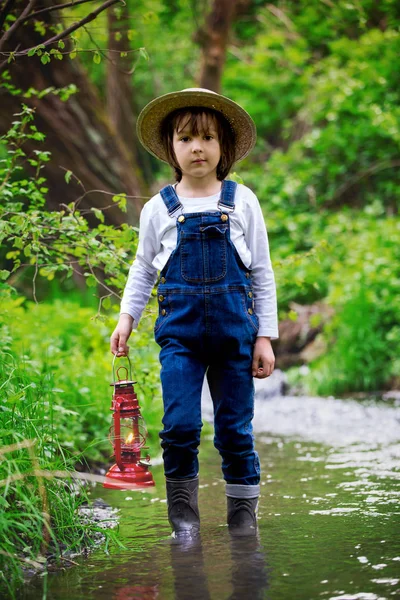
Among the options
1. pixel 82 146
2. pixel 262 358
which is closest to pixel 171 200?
pixel 262 358

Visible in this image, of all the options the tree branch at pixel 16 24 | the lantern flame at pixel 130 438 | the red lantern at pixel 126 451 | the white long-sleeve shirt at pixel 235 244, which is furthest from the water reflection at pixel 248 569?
the tree branch at pixel 16 24

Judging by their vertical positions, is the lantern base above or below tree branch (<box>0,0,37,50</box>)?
below

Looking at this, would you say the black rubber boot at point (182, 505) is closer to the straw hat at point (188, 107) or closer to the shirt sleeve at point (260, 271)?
the shirt sleeve at point (260, 271)

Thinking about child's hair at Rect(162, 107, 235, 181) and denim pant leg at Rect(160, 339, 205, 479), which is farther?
child's hair at Rect(162, 107, 235, 181)

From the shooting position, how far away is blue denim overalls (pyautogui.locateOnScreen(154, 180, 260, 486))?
2.46 meters

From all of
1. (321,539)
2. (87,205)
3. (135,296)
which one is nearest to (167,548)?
(321,539)

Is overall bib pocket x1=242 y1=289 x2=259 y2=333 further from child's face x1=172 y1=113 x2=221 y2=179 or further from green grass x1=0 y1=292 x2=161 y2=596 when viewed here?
green grass x1=0 y1=292 x2=161 y2=596

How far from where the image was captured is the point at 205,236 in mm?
2484

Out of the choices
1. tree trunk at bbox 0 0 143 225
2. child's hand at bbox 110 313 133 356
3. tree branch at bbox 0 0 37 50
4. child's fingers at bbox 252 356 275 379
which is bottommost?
child's fingers at bbox 252 356 275 379

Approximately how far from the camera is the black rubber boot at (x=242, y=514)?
2553 millimetres

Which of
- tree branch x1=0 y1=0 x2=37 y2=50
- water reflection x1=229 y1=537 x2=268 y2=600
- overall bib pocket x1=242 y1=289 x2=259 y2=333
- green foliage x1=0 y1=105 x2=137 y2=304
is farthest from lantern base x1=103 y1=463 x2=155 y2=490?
tree branch x1=0 y1=0 x2=37 y2=50

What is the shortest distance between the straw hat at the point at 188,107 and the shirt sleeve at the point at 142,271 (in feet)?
0.96

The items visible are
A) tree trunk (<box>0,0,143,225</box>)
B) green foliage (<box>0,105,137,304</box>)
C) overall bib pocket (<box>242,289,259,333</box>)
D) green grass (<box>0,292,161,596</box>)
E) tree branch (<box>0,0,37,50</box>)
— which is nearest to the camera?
green grass (<box>0,292,161,596</box>)

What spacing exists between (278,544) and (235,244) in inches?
37.8
